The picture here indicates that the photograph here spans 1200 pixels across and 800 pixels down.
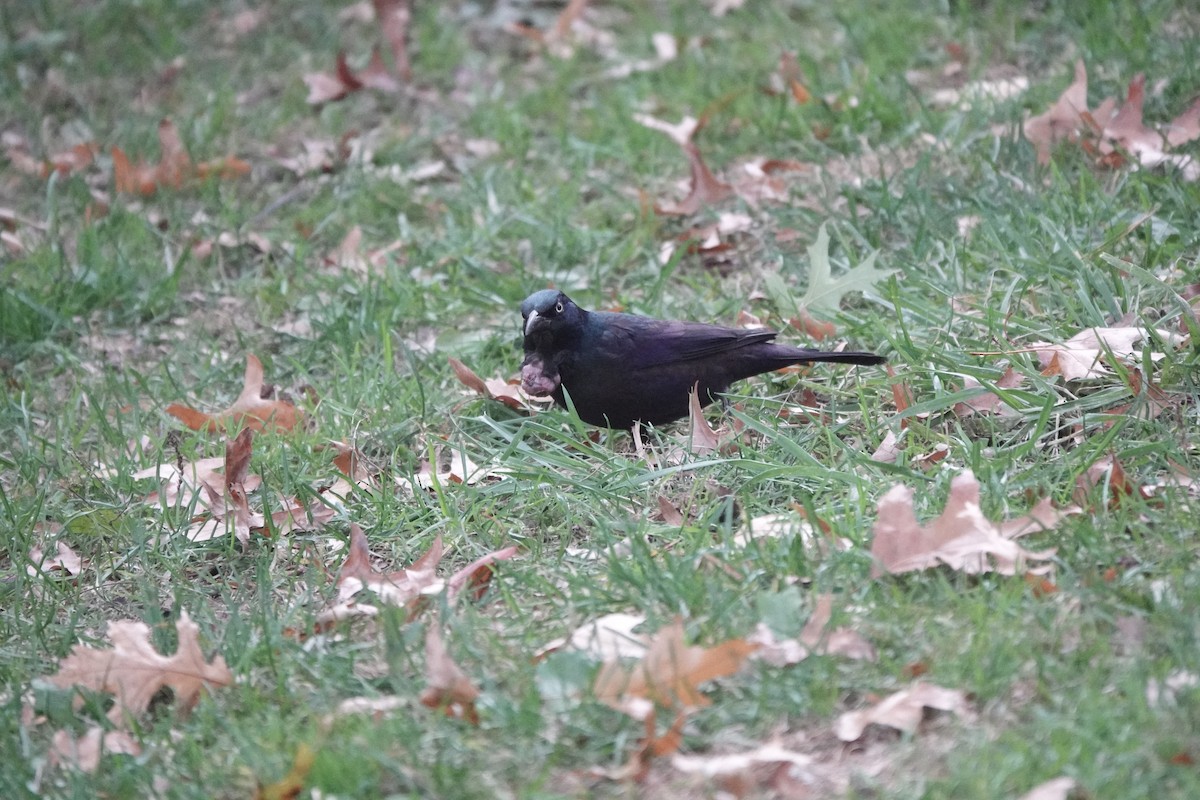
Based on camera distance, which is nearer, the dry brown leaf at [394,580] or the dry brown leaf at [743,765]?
the dry brown leaf at [743,765]

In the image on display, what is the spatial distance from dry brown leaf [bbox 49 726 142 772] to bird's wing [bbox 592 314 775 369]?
1.89 metres

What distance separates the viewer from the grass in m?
2.54

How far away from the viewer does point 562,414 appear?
4.00 m

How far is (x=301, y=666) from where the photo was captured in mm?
2859

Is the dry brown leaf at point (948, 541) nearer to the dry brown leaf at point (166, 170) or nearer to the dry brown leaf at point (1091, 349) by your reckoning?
the dry brown leaf at point (1091, 349)

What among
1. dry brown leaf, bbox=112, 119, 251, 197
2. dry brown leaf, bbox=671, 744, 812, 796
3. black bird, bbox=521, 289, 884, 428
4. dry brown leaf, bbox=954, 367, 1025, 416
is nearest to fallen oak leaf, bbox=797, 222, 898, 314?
black bird, bbox=521, 289, 884, 428

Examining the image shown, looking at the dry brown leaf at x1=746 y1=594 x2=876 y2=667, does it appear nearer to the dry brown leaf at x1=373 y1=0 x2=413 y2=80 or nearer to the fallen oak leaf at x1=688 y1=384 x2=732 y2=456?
the fallen oak leaf at x1=688 y1=384 x2=732 y2=456

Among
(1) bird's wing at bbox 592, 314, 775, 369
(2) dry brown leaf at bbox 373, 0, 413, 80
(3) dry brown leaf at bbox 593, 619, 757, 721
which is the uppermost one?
(3) dry brown leaf at bbox 593, 619, 757, 721

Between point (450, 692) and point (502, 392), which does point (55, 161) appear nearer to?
point (502, 392)

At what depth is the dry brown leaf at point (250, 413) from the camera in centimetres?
423

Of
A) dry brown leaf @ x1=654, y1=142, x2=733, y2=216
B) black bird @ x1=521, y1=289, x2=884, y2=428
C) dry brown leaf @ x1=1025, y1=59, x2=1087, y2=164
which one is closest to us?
black bird @ x1=521, y1=289, x2=884, y2=428

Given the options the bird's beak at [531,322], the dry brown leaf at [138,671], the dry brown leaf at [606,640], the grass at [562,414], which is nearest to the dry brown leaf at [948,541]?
the grass at [562,414]

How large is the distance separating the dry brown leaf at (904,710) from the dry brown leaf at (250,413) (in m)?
2.41

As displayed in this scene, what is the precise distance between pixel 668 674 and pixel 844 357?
1.59 metres
